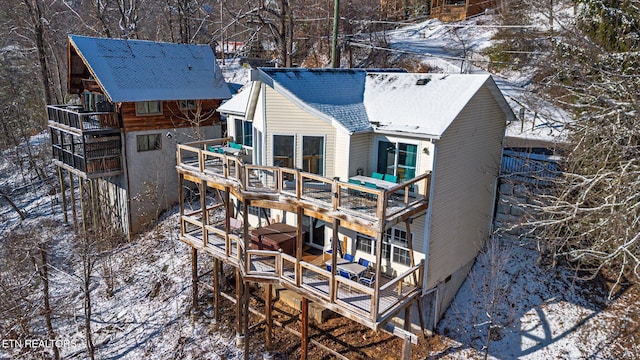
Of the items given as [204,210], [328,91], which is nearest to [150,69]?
[204,210]

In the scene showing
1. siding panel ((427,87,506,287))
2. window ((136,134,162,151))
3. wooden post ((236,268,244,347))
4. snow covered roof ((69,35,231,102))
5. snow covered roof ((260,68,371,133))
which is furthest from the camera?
window ((136,134,162,151))

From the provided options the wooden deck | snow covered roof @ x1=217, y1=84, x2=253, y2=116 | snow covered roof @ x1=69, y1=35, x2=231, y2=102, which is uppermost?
snow covered roof @ x1=69, y1=35, x2=231, y2=102

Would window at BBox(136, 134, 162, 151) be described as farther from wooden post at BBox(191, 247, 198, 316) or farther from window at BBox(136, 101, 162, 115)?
wooden post at BBox(191, 247, 198, 316)

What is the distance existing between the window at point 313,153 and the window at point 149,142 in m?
13.0

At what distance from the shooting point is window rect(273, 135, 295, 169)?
15.5 metres

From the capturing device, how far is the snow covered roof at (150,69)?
888 inches

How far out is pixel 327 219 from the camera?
44.1ft

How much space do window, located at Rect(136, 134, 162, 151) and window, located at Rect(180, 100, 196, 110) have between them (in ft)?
7.23

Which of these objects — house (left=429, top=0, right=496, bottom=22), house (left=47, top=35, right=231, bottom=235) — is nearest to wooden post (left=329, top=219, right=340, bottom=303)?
house (left=47, top=35, right=231, bottom=235)

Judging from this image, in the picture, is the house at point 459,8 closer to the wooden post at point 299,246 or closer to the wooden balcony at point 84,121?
the wooden balcony at point 84,121

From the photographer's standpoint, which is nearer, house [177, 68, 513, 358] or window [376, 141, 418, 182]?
house [177, 68, 513, 358]

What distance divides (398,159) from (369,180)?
1545mm

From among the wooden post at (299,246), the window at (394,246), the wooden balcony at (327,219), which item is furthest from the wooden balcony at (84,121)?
the window at (394,246)

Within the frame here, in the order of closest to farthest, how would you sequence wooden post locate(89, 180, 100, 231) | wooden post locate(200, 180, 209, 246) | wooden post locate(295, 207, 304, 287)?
wooden post locate(295, 207, 304, 287) < wooden post locate(200, 180, 209, 246) < wooden post locate(89, 180, 100, 231)
